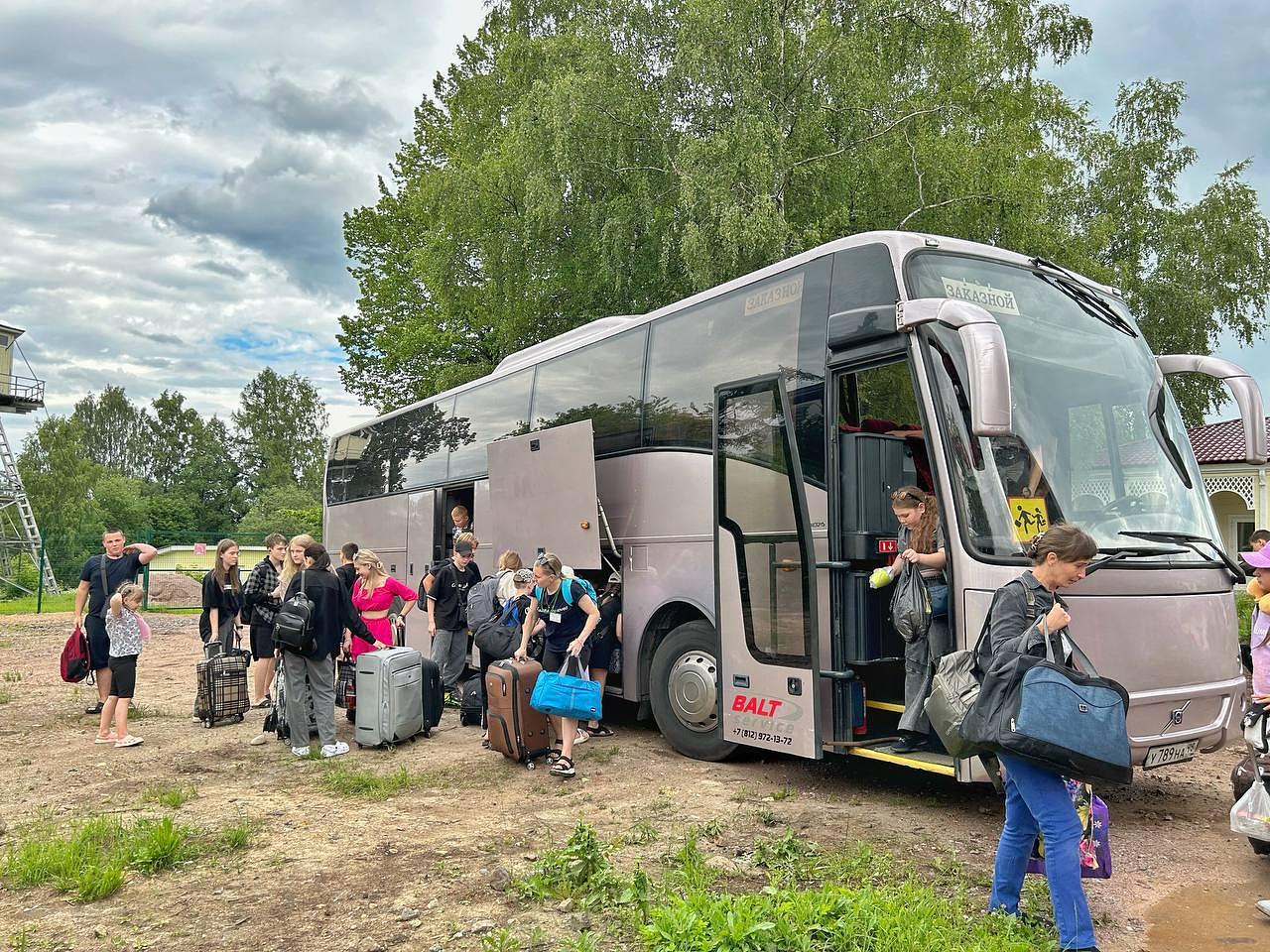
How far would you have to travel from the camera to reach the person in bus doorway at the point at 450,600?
10312 mm

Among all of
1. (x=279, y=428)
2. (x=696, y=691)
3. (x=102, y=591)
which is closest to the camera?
(x=696, y=691)

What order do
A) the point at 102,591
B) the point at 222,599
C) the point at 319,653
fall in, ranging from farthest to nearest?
the point at 222,599 < the point at 102,591 < the point at 319,653

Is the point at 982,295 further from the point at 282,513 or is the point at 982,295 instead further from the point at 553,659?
the point at 282,513

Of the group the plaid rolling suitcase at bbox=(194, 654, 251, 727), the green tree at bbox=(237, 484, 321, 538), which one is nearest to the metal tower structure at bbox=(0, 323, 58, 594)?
the green tree at bbox=(237, 484, 321, 538)

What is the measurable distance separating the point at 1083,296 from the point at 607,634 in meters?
4.94

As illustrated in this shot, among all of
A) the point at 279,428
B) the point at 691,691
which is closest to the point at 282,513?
the point at 279,428

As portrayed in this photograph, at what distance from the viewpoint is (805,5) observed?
1800cm

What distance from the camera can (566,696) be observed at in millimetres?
7645

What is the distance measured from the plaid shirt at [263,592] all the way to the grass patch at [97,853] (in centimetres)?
266

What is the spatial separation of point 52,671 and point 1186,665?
50.3 ft

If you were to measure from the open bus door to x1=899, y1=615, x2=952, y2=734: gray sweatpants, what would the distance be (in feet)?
2.09

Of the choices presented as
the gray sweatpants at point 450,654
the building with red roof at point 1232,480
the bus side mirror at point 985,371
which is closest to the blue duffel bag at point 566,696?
the gray sweatpants at point 450,654

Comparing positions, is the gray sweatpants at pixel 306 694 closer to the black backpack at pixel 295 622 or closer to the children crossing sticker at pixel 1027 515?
the black backpack at pixel 295 622

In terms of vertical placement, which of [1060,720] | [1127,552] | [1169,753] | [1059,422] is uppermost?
[1059,422]
